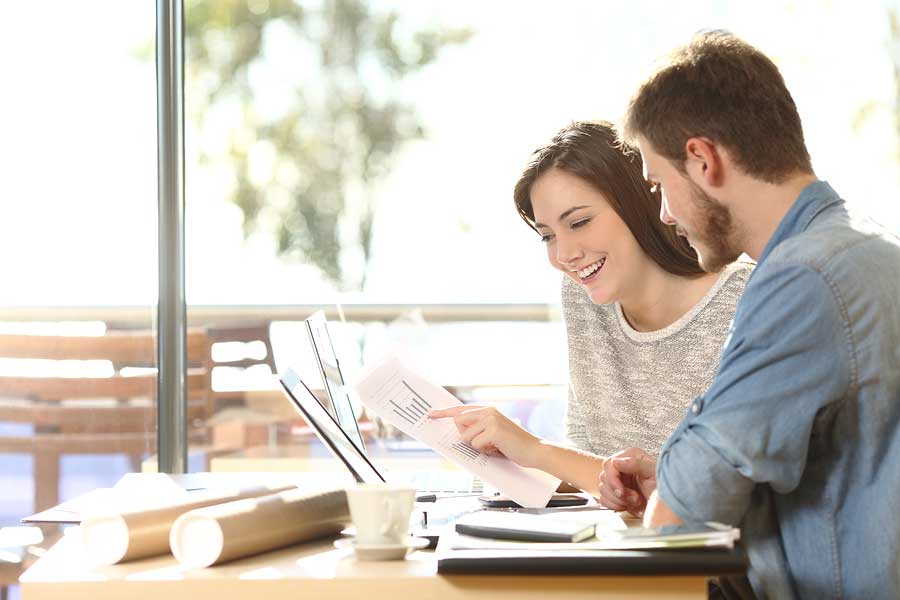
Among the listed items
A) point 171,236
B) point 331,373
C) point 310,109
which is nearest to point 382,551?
point 331,373

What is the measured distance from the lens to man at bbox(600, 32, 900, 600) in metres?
1.07

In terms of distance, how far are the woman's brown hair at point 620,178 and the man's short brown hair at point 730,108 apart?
60cm

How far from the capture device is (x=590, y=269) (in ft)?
6.25

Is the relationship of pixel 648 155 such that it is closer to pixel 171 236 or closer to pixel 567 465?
pixel 567 465

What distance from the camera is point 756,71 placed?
1.23m

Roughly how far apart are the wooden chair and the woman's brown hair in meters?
1.14

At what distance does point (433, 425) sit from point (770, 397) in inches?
23.7

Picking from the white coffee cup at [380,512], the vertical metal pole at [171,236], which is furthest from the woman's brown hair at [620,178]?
the vertical metal pole at [171,236]

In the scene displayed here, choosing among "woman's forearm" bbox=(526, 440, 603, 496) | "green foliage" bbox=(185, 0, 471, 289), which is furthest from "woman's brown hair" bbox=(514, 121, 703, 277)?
"green foliage" bbox=(185, 0, 471, 289)

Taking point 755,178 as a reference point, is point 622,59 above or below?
above

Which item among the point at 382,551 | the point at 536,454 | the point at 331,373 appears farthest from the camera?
the point at 536,454

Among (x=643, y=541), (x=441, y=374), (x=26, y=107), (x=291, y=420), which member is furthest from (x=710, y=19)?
(x=643, y=541)

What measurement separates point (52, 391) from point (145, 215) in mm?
494

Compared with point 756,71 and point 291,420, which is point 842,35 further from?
point 756,71
